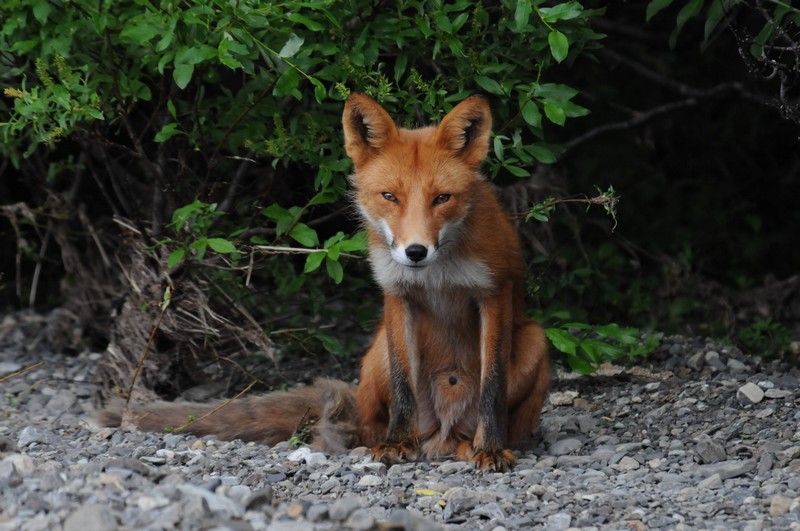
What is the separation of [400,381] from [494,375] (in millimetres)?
452

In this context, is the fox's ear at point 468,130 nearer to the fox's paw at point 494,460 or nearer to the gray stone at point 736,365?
the fox's paw at point 494,460

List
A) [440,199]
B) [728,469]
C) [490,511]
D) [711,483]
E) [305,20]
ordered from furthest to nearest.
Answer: [440,199] < [305,20] < [728,469] < [711,483] < [490,511]

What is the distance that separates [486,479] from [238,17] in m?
2.27

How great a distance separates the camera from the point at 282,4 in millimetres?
4305

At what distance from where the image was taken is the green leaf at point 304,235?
5.00 meters

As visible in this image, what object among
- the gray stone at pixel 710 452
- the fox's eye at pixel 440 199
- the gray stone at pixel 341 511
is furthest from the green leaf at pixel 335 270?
the gray stone at pixel 710 452

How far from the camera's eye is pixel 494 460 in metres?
4.47

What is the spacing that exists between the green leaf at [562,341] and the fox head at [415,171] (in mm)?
904

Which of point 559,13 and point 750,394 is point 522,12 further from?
point 750,394

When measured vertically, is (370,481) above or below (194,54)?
below

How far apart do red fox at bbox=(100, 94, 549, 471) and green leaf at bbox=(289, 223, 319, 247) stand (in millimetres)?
337

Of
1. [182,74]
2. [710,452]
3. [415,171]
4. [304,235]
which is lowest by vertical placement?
[710,452]

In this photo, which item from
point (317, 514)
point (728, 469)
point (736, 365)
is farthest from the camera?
point (736, 365)

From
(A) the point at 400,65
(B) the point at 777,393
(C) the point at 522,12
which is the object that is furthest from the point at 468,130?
(B) the point at 777,393
